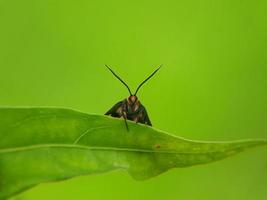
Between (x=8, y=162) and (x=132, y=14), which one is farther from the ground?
(x=132, y=14)

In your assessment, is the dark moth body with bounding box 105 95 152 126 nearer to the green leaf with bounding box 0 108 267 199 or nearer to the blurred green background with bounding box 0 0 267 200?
the green leaf with bounding box 0 108 267 199

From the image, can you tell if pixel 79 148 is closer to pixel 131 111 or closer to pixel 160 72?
pixel 131 111

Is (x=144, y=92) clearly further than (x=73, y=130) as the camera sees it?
Yes

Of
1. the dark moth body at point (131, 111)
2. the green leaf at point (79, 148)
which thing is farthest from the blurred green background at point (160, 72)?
the green leaf at point (79, 148)

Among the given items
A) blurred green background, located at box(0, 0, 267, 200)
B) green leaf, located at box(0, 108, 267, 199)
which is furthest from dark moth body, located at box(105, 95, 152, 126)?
blurred green background, located at box(0, 0, 267, 200)

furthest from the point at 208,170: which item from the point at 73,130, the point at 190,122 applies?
the point at 73,130

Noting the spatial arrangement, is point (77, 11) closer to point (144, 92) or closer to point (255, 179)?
point (144, 92)

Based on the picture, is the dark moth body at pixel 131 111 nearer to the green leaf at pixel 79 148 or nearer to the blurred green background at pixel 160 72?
the green leaf at pixel 79 148
